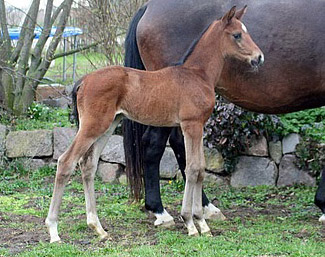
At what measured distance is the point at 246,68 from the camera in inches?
216

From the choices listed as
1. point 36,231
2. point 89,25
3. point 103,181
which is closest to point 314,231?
point 36,231

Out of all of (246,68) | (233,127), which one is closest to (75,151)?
(246,68)

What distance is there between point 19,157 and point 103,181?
1.29 metres

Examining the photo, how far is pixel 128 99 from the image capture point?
467 cm

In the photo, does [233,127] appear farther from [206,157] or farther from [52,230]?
[52,230]

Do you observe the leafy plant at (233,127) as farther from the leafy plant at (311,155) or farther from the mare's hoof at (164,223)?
the mare's hoof at (164,223)

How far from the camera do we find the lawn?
4.43 metres

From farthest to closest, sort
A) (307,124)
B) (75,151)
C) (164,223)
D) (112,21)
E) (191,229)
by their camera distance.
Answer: (112,21) → (307,124) → (164,223) → (191,229) → (75,151)

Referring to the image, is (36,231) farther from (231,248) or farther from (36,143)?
(36,143)

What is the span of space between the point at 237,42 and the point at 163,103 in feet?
2.71

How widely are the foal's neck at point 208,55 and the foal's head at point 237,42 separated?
0.19 feet

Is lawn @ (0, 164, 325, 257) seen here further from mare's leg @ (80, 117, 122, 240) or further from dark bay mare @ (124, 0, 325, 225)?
dark bay mare @ (124, 0, 325, 225)

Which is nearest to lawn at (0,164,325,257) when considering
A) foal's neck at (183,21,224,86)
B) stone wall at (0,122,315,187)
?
stone wall at (0,122,315,187)

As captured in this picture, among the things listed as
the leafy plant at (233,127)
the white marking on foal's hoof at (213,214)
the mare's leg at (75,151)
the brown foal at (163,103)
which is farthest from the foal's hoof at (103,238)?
the leafy plant at (233,127)
